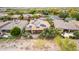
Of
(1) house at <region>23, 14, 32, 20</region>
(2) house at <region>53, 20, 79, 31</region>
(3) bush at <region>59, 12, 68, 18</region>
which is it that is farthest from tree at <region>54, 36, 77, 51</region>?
(1) house at <region>23, 14, 32, 20</region>

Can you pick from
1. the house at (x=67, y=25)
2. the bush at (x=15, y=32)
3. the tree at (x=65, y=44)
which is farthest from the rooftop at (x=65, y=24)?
the bush at (x=15, y=32)

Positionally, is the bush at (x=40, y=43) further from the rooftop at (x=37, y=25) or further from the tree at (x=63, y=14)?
the tree at (x=63, y=14)

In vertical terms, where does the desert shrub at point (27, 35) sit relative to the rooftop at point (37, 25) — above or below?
below

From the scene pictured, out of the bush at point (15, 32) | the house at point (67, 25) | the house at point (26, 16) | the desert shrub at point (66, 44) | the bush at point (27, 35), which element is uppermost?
the house at point (26, 16)

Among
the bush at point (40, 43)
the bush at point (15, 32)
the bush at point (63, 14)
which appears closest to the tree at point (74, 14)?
the bush at point (63, 14)

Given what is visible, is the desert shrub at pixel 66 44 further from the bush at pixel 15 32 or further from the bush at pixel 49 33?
the bush at pixel 15 32

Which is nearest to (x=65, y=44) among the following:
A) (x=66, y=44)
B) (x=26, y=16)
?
(x=66, y=44)

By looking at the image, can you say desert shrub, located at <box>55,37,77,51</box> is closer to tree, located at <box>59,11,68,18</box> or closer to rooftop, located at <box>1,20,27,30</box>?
tree, located at <box>59,11,68,18</box>
